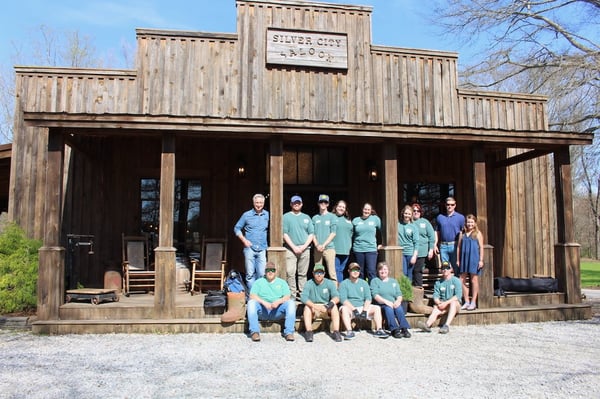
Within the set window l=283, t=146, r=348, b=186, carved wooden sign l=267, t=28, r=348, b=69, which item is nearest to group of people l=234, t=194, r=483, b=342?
window l=283, t=146, r=348, b=186

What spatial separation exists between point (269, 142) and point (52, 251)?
3403 mm

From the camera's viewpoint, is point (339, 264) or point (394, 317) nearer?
point (394, 317)

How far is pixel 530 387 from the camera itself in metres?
4.05

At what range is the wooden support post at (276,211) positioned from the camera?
6566 millimetres

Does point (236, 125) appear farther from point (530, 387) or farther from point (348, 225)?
point (530, 387)

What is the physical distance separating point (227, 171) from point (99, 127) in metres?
3.08

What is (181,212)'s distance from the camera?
9.16 metres

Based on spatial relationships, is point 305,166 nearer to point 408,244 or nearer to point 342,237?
point 342,237

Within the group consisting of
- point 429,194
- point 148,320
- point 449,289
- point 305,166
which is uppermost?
point 305,166

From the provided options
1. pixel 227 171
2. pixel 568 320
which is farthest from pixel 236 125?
pixel 568 320

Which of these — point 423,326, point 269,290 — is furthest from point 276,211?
point 423,326

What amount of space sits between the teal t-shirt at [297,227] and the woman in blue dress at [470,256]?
2.16 meters

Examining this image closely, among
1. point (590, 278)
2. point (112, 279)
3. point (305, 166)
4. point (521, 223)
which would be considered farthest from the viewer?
point (590, 278)

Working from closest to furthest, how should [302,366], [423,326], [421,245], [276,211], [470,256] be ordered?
1. [302,366]
2. [423,326]
3. [276,211]
4. [470,256]
5. [421,245]
